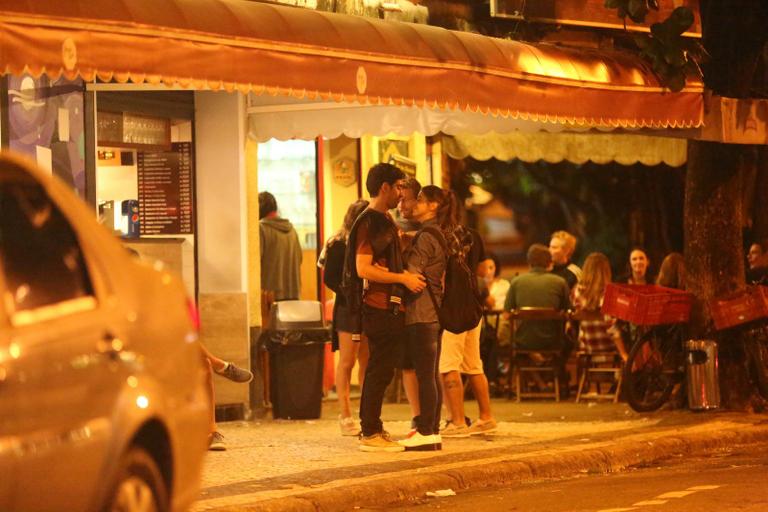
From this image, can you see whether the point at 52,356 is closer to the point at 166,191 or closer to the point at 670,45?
the point at 166,191

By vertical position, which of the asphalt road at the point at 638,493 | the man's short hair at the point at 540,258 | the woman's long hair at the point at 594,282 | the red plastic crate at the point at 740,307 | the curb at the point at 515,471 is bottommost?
the asphalt road at the point at 638,493

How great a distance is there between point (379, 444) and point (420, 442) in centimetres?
31

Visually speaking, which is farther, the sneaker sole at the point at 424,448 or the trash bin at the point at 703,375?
the trash bin at the point at 703,375

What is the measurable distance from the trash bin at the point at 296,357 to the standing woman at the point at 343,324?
4.40 feet

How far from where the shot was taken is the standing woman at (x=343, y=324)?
13.9m

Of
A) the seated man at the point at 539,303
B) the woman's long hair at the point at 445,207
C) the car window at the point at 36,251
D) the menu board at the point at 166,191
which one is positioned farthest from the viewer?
the seated man at the point at 539,303

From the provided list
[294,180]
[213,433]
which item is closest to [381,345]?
[213,433]

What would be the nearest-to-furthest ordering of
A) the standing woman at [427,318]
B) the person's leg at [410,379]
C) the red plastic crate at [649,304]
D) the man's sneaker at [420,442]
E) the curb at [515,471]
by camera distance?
the curb at [515,471], the standing woman at [427,318], the man's sneaker at [420,442], the person's leg at [410,379], the red plastic crate at [649,304]

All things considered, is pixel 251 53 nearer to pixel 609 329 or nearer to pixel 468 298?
pixel 468 298

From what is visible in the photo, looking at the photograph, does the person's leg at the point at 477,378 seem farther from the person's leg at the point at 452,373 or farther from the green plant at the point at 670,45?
the green plant at the point at 670,45

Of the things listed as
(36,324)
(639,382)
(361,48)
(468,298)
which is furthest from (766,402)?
(36,324)

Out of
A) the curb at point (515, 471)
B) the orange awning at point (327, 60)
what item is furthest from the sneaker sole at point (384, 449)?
the orange awning at point (327, 60)

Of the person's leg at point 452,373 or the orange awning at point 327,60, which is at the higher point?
the orange awning at point 327,60

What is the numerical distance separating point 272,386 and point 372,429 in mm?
3503
